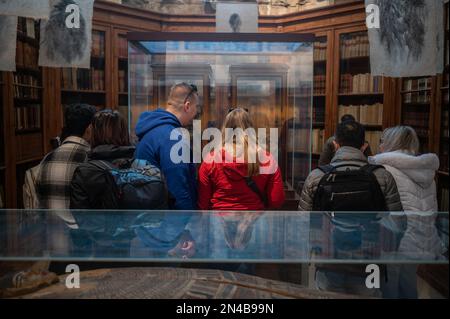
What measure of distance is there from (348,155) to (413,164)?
0.53m

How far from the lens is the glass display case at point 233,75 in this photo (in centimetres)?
434

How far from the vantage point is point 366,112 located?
5.91 m

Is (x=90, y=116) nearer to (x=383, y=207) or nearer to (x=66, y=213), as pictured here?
(x=66, y=213)

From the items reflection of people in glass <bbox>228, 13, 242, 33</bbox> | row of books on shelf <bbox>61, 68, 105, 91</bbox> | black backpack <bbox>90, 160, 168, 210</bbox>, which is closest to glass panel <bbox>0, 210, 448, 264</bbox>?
black backpack <bbox>90, 160, 168, 210</bbox>

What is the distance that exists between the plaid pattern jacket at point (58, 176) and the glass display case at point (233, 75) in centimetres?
211

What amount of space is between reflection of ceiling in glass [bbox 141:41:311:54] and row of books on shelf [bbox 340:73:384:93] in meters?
1.81

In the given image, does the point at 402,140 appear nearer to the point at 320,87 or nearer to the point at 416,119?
the point at 416,119

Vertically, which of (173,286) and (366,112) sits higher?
(366,112)

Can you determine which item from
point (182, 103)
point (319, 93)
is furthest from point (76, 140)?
point (319, 93)

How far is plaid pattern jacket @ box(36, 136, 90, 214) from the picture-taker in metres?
2.24

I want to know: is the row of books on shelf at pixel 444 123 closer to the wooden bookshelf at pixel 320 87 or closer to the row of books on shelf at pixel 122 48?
the wooden bookshelf at pixel 320 87

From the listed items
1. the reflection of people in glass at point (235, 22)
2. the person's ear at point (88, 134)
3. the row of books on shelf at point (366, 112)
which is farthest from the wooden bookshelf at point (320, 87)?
the person's ear at point (88, 134)

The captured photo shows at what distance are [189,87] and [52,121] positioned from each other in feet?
10.1

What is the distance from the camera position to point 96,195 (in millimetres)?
2104
